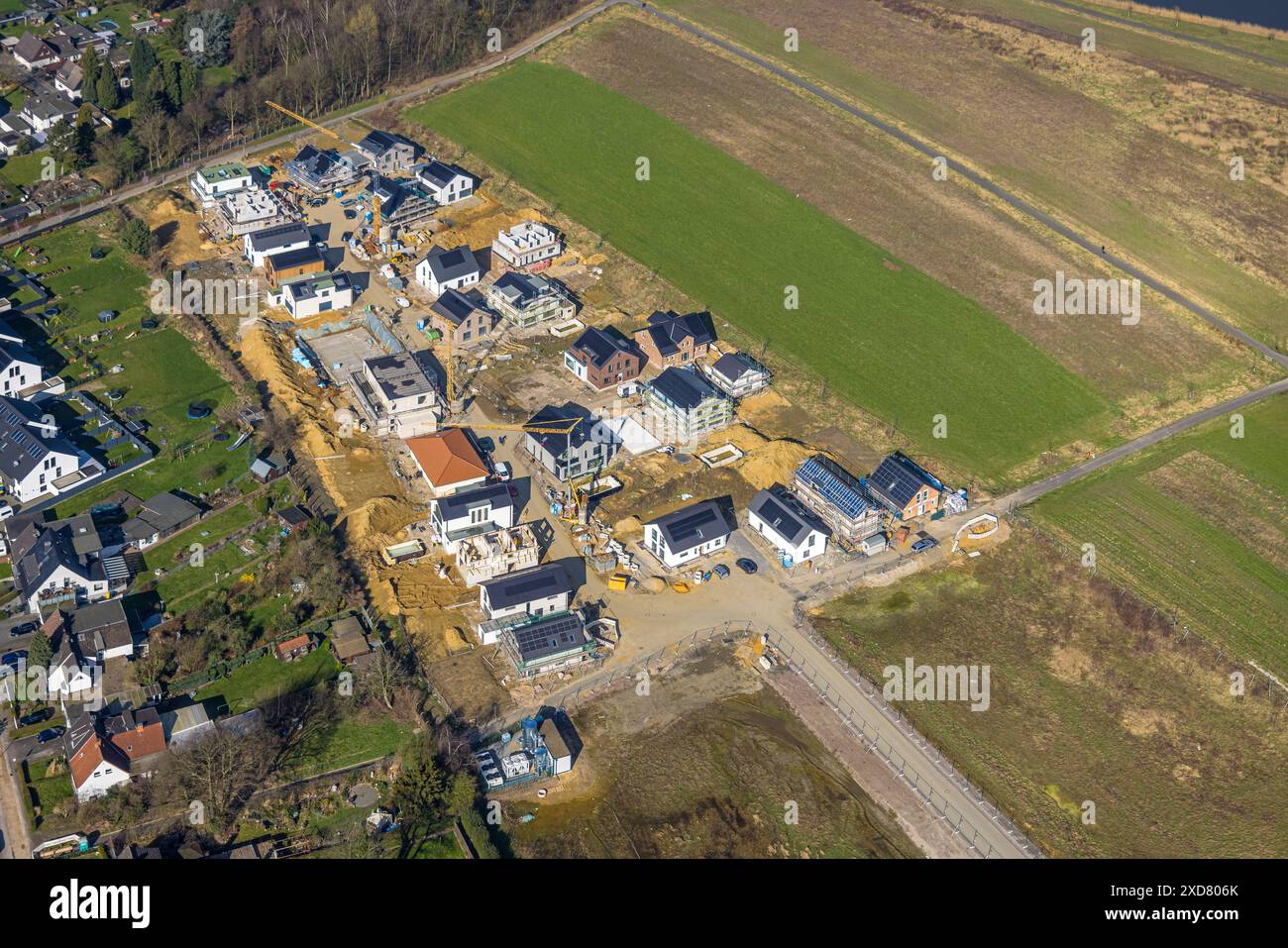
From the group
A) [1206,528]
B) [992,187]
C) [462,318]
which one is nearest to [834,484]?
[1206,528]

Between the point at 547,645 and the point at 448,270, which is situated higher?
the point at 448,270

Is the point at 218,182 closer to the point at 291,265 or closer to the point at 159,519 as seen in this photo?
the point at 291,265

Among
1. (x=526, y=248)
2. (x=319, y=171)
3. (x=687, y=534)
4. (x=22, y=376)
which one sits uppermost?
(x=319, y=171)

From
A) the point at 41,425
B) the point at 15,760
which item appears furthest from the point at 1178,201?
the point at 15,760

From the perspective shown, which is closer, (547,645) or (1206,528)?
(547,645)

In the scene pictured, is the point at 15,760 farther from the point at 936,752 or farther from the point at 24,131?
the point at 24,131

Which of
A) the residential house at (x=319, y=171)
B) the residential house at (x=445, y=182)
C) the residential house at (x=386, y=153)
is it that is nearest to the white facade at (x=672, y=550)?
the residential house at (x=445, y=182)

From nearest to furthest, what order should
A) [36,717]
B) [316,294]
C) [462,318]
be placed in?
[36,717] < [462,318] < [316,294]

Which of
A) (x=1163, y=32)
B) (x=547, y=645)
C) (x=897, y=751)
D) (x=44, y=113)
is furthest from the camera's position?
(x=1163, y=32)
